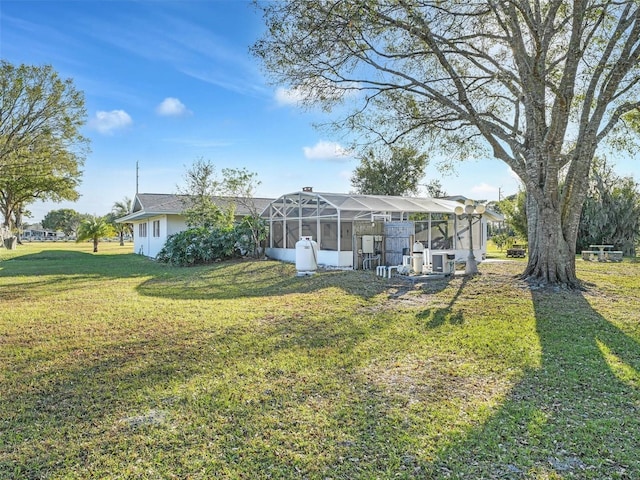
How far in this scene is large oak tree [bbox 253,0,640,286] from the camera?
8430 millimetres

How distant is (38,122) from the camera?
2134cm

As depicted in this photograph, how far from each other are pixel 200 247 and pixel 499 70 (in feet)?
39.0

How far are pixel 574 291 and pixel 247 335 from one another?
7.21 metres

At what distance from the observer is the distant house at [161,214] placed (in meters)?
20.4

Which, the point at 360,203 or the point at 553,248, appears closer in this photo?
the point at 553,248

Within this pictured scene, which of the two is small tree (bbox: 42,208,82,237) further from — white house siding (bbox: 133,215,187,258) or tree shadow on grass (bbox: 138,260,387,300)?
tree shadow on grass (bbox: 138,260,387,300)

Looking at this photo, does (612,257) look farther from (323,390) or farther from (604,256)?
(323,390)

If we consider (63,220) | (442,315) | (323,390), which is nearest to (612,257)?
(442,315)

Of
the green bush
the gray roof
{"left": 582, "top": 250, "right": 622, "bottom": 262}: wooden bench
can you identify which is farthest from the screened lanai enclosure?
{"left": 582, "top": 250, "right": 622, "bottom": 262}: wooden bench

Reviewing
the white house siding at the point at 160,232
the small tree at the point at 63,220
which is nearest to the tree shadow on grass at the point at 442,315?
the white house siding at the point at 160,232

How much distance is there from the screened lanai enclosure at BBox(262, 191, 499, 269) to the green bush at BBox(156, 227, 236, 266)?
1883 millimetres

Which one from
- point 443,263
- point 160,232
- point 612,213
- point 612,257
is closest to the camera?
point 443,263

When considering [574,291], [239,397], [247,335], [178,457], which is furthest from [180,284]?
[574,291]

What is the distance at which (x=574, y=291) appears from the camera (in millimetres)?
8930
